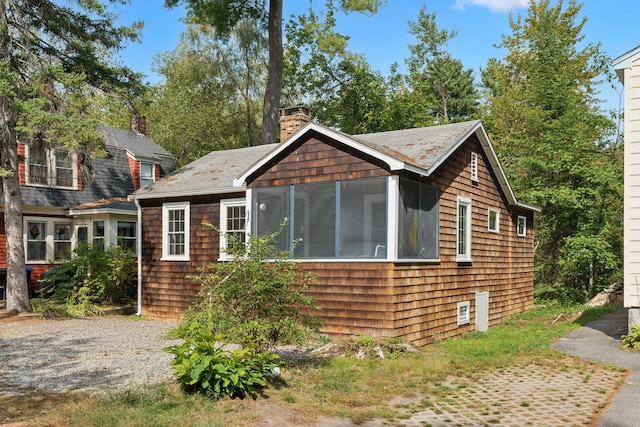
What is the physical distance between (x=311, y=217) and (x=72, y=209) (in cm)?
1373

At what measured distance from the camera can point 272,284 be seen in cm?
838

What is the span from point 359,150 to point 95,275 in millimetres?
10408

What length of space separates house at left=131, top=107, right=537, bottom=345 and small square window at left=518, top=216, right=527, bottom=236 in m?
1.23

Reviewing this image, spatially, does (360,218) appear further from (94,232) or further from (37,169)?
(37,169)

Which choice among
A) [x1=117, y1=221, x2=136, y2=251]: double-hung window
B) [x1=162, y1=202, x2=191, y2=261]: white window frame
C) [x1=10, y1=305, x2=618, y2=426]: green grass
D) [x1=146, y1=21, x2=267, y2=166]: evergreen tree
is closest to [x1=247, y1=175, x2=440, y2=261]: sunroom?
[x1=10, y1=305, x2=618, y2=426]: green grass

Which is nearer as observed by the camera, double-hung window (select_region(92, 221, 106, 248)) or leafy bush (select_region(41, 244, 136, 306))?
leafy bush (select_region(41, 244, 136, 306))

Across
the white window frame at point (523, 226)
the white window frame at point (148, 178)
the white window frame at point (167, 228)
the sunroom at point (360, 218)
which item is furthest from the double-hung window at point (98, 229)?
the white window frame at point (523, 226)

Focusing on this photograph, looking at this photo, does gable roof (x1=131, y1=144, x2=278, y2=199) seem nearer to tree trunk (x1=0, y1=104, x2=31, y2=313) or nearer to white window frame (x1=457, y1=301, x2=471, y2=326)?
tree trunk (x1=0, y1=104, x2=31, y2=313)

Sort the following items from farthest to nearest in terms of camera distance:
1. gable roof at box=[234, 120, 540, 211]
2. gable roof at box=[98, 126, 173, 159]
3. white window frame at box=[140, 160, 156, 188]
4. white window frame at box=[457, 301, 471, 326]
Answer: white window frame at box=[140, 160, 156, 188] < gable roof at box=[98, 126, 173, 159] < white window frame at box=[457, 301, 471, 326] < gable roof at box=[234, 120, 540, 211]

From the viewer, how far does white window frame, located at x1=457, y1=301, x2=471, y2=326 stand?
45.9 ft

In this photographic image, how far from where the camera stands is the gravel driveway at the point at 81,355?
825 centimetres

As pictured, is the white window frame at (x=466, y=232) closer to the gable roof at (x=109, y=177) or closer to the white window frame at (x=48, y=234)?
the gable roof at (x=109, y=177)

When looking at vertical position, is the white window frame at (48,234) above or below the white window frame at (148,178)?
below

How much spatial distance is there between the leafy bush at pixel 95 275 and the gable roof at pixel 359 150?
2671 mm
